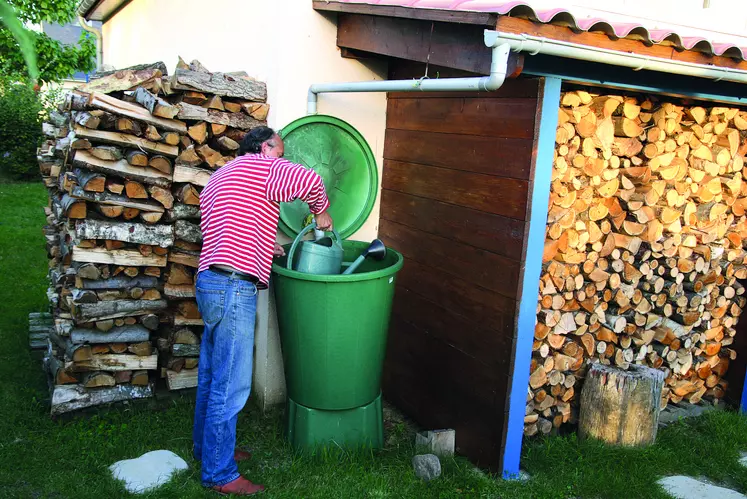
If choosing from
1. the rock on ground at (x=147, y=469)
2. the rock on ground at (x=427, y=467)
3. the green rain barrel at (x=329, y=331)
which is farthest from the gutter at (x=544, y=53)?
the rock on ground at (x=147, y=469)

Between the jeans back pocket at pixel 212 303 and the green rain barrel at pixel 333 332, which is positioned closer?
the jeans back pocket at pixel 212 303

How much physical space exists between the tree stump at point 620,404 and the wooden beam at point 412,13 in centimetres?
229

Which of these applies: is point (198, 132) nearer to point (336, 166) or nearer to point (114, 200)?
point (114, 200)

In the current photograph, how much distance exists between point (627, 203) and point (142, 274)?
10.2ft

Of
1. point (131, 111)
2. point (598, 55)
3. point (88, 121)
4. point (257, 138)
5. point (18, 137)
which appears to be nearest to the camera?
point (598, 55)

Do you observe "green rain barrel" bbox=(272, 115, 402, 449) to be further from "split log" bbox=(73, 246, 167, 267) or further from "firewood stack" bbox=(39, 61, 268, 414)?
"split log" bbox=(73, 246, 167, 267)

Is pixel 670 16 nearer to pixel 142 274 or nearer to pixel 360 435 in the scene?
pixel 360 435

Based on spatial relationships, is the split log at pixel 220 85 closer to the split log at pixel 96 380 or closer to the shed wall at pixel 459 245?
the shed wall at pixel 459 245

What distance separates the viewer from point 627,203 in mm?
3945

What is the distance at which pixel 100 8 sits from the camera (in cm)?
1058

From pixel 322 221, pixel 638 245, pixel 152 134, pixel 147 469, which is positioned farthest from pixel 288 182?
pixel 638 245

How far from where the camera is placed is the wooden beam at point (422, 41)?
3094 mm

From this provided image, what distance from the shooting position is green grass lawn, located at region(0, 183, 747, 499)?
3463 millimetres

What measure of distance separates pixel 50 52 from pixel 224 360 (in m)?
11.4
